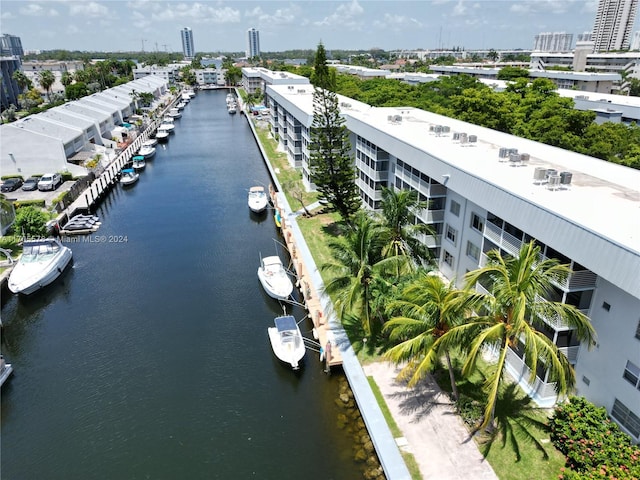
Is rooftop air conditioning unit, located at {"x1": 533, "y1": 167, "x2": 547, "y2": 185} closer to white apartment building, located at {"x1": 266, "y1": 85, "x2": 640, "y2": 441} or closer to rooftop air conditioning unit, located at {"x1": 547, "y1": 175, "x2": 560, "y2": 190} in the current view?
white apartment building, located at {"x1": 266, "y1": 85, "x2": 640, "y2": 441}

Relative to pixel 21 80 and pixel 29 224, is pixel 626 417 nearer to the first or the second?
pixel 29 224

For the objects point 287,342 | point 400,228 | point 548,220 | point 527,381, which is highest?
point 548,220

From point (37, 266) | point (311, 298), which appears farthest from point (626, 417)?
point (37, 266)

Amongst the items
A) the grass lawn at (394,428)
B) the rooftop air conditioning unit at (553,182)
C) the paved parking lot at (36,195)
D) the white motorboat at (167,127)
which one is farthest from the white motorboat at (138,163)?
the rooftop air conditioning unit at (553,182)

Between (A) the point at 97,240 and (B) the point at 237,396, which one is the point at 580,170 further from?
(A) the point at 97,240

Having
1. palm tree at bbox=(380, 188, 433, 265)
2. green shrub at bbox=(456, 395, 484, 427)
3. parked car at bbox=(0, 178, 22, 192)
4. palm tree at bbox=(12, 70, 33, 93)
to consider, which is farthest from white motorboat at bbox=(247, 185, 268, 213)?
palm tree at bbox=(12, 70, 33, 93)

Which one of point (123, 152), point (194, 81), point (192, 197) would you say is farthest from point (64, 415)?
point (194, 81)
